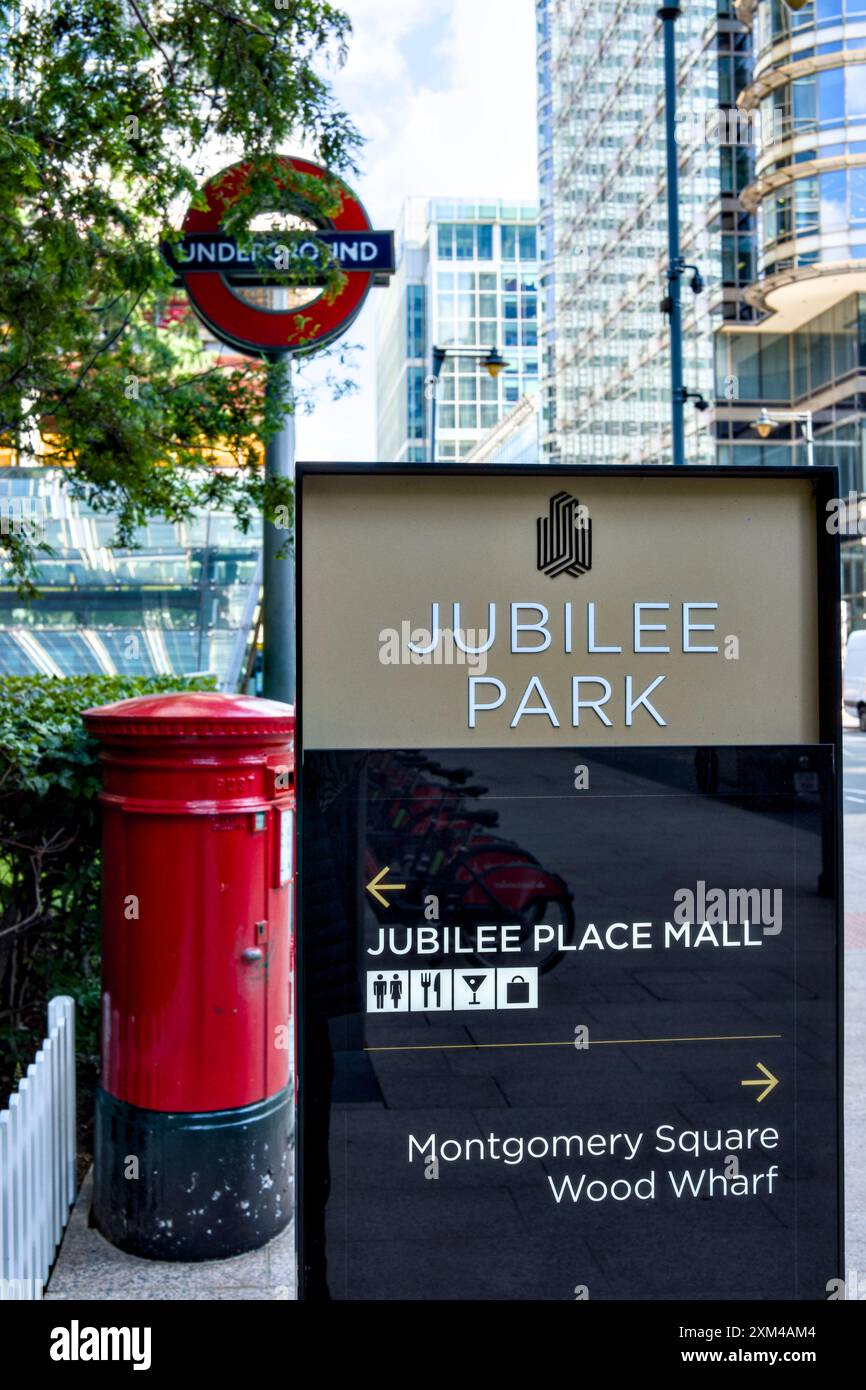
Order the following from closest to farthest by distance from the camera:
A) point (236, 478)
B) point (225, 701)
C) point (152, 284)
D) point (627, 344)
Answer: point (225, 701)
point (152, 284)
point (236, 478)
point (627, 344)

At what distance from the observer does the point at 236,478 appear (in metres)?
7.65

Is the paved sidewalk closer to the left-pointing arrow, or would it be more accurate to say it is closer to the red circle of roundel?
the left-pointing arrow

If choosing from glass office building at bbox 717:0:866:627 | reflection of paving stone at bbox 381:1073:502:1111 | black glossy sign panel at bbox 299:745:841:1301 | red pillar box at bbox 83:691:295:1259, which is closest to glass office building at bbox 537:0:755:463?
glass office building at bbox 717:0:866:627

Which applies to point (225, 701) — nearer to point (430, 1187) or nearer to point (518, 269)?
point (430, 1187)

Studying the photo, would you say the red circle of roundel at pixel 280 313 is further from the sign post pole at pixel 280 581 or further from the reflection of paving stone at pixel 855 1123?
the reflection of paving stone at pixel 855 1123

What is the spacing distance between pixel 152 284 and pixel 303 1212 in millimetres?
5350

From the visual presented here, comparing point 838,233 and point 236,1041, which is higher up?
point 838,233

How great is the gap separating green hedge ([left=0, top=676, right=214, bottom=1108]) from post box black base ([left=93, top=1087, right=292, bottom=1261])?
0.68 meters

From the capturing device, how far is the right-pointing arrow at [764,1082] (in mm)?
2266

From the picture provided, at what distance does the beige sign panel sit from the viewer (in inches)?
88.3

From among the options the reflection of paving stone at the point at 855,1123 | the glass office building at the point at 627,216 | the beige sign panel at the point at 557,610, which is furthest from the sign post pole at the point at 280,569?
the glass office building at the point at 627,216

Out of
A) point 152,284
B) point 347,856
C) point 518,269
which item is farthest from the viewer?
point 518,269

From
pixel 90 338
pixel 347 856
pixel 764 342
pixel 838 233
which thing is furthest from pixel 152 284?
pixel 764 342

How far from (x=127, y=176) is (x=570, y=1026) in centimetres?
550
